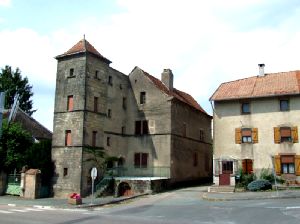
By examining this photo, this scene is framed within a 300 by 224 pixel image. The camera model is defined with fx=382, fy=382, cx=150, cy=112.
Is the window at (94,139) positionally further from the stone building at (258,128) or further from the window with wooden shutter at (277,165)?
the window with wooden shutter at (277,165)

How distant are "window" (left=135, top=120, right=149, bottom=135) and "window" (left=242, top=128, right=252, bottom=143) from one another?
10376mm

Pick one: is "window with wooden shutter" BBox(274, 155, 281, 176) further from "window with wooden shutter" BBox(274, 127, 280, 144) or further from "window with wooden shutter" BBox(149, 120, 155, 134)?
"window with wooden shutter" BBox(149, 120, 155, 134)

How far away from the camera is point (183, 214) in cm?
2114

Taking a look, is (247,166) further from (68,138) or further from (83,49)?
(83,49)

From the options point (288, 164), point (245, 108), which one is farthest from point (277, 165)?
point (245, 108)

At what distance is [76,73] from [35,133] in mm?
12930

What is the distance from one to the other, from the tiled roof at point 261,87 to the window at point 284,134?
3051mm

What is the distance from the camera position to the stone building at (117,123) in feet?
117

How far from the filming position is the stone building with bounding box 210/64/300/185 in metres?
32.8

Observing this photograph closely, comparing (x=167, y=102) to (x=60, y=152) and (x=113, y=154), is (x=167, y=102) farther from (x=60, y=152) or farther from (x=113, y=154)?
(x=60, y=152)

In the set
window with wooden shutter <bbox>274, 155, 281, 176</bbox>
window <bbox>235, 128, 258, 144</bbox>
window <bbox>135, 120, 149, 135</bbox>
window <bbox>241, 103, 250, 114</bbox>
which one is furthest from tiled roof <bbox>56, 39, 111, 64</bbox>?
window with wooden shutter <bbox>274, 155, 281, 176</bbox>

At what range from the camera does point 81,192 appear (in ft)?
113

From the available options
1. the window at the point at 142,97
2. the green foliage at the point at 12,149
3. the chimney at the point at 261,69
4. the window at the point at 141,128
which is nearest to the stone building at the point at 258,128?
the chimney at the point at 261,69

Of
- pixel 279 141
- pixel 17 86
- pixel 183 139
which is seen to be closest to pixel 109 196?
pixel 183 139
